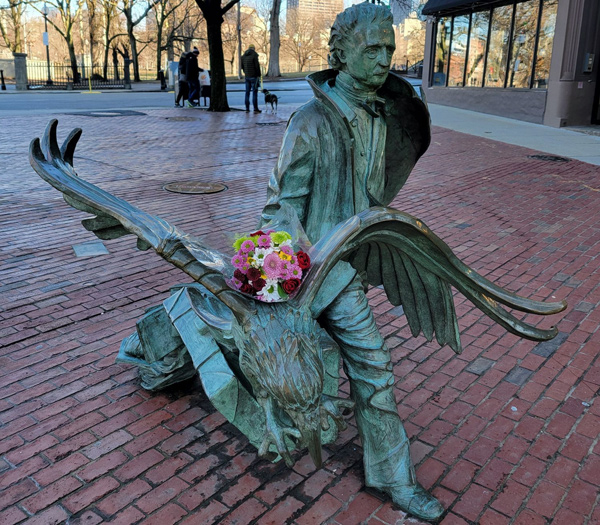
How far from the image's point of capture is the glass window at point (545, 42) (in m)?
16.9

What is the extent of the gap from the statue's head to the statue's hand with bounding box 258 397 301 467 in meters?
1.64

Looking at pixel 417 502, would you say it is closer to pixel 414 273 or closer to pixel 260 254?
pixel 414 273

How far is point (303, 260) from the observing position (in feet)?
7.40

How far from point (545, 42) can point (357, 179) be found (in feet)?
55.1

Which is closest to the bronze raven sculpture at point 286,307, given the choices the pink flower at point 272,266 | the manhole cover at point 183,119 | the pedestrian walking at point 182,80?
the pink flower at point 272,266

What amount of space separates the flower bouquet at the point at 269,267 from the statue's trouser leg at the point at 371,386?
0.60 meters

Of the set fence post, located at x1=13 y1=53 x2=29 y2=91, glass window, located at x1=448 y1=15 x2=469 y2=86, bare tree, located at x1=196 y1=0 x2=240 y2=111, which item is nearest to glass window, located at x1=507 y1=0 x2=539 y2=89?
glass window, located at x1=448 y1=15 x2=469 y2=86

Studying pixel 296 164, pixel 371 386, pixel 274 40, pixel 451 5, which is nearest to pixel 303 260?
pixel 296 164

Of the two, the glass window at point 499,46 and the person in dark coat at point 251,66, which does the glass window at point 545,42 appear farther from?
the person in dark coat at point 251,66

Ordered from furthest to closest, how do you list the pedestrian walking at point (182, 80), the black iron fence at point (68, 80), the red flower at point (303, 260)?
the black iron fence at point (68, 80) < the pedestrian walking at point (182, 80) < the red flower at point (303, 260)

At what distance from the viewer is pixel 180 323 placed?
297cm

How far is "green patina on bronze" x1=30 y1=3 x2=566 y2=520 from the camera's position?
214 cm

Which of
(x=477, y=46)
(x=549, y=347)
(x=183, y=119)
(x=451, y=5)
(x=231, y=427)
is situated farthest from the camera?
(x=477, y=46)

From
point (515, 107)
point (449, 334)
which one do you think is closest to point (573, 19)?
point (515, 107)
